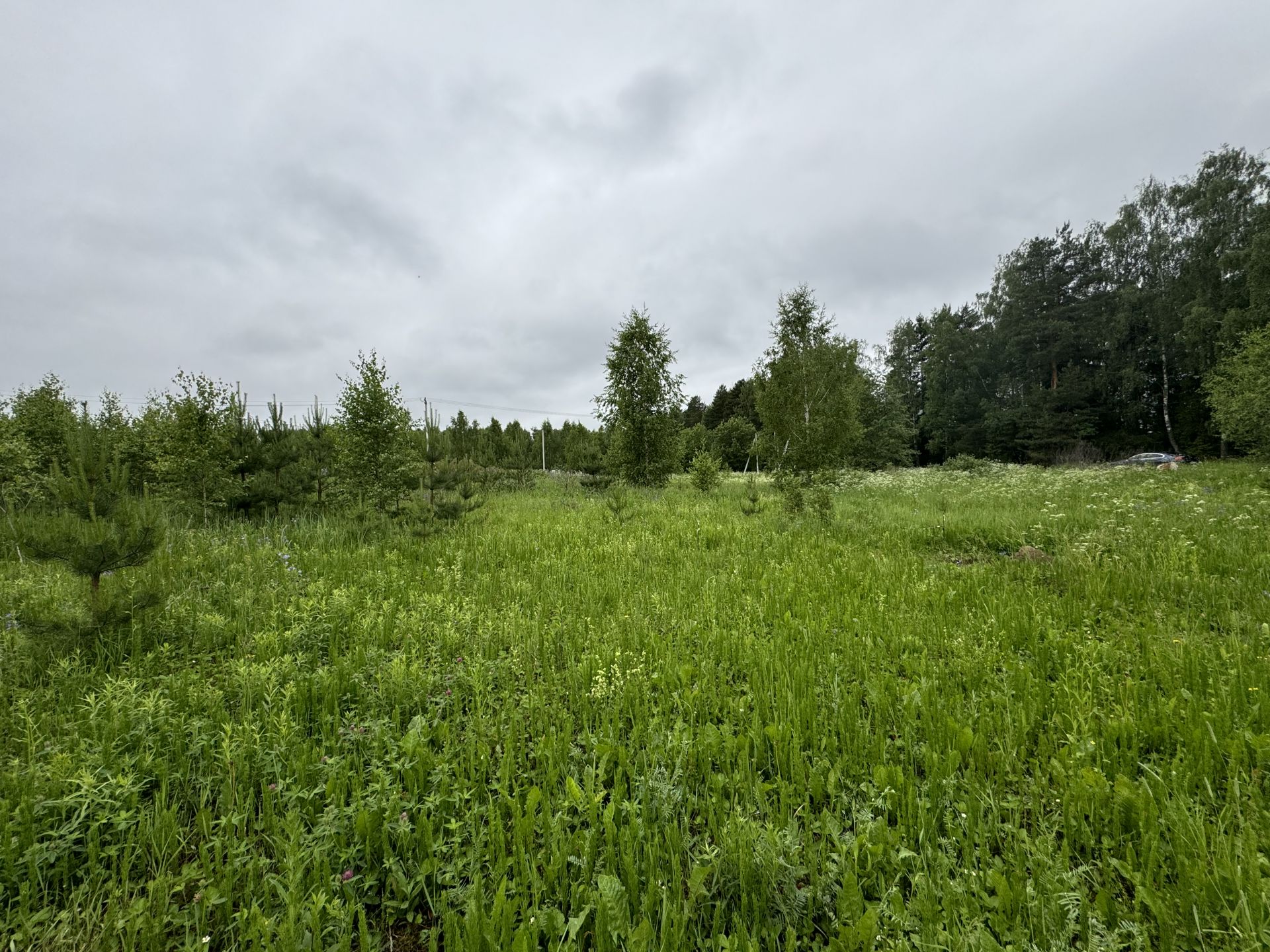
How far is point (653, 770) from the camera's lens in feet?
8.21

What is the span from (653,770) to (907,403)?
193 ft

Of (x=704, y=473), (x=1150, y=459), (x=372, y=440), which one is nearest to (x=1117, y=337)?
(x=1150, y=459)

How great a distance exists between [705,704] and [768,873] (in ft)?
4.43

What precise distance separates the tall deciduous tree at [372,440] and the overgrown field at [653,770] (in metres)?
4.64

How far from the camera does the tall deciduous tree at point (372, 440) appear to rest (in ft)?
31.1

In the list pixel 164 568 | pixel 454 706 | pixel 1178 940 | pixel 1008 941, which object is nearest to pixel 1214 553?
pixel 1178 940

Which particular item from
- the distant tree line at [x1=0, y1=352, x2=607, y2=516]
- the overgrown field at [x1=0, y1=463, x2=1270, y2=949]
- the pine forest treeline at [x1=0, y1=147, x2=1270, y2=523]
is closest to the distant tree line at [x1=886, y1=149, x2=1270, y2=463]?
the pine forest treeline at [x1=0, y1=147, x2=1270, y2=523]

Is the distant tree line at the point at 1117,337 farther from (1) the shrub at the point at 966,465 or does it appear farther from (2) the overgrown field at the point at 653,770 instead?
(2) the overgrown field at the point at 653,770

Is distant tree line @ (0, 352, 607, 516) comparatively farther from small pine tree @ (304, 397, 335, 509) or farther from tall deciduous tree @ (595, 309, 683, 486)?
tall deciduous tree @ (595, 309, 683, 486)

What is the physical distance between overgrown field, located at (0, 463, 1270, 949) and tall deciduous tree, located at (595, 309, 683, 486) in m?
13.8

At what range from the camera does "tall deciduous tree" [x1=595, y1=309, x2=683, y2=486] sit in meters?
18.6

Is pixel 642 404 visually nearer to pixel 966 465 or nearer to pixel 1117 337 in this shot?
pixel 966 465

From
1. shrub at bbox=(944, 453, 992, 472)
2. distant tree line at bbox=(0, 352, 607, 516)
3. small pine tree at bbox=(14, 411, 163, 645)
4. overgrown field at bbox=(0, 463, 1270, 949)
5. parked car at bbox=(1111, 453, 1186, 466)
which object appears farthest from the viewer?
shrub at bbox=(944, 453, 992, 472)

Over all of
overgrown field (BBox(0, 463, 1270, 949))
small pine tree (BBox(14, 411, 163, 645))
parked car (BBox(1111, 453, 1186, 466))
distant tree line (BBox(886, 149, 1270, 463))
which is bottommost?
overgrown field (BBox(0, 463, 1270, 949))
